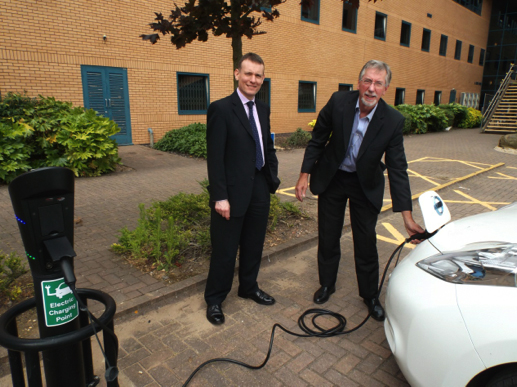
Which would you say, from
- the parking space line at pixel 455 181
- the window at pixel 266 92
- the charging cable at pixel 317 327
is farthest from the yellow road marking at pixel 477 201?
the window at pixel 266 92

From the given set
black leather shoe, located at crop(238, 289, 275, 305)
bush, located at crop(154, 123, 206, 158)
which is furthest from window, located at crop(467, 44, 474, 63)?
black leather shoe, located at crop(238, 289, 275, 305)

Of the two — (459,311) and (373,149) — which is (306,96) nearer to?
(373,149)

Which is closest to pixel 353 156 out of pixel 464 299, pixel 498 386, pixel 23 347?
pixel 464 299

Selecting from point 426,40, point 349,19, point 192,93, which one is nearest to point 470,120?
point 426,40

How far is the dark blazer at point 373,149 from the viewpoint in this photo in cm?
299

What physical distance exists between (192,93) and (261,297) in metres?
10.6

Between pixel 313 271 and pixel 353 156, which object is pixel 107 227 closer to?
pixel 313 271

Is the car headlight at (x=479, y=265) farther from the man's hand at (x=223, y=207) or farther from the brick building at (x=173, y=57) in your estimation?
the brick building at (x=173, y=57)

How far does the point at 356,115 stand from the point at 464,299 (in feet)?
5.59

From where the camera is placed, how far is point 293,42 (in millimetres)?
15258

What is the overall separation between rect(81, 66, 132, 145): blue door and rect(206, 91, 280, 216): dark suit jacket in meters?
Answer: 8.92

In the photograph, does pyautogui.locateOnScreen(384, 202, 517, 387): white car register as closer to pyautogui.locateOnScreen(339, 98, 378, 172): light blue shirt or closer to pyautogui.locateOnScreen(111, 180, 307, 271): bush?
pyautogui.locateOnScreen(339, 98, 378, 172): light blue shirt

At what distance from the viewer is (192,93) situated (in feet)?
41.9

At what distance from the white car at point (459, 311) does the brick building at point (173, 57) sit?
10177 millimetres
